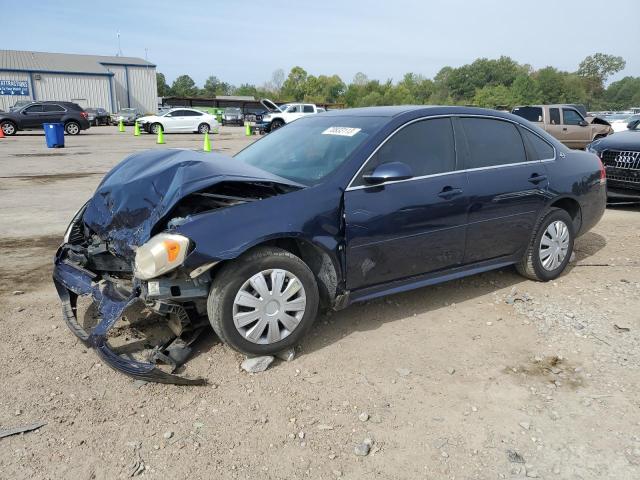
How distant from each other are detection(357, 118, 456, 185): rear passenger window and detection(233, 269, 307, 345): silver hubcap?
1079 mm

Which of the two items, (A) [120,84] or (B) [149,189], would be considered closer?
(B) [149,189]

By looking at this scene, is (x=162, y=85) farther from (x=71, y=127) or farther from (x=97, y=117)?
(x=71, y=127)

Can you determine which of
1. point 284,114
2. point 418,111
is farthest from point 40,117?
point 418,111

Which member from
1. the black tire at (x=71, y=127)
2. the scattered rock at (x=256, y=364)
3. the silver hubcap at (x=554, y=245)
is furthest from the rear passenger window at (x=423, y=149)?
the black tire at (x=71, y=127)

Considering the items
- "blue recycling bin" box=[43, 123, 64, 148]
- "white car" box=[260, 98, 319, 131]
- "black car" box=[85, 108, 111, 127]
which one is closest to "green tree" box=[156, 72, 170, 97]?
"black car" box=[85, 108, 111, 127]

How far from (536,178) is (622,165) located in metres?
4.57

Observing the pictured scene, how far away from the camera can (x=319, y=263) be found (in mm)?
3605

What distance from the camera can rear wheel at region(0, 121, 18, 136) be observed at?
26500 millimetres

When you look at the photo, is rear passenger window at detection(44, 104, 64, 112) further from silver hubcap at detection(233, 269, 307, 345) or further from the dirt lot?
silver hubcap at detection(233, 269, 307, 345)

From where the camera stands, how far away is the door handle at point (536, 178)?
182 inches

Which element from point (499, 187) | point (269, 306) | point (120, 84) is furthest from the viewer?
point (120, 84)

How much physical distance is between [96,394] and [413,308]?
2.56 m

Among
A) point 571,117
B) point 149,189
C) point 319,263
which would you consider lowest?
point 319,263

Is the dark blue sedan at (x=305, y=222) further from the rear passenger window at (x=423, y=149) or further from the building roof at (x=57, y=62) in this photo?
A: the building roof at (x=57, y=62)
